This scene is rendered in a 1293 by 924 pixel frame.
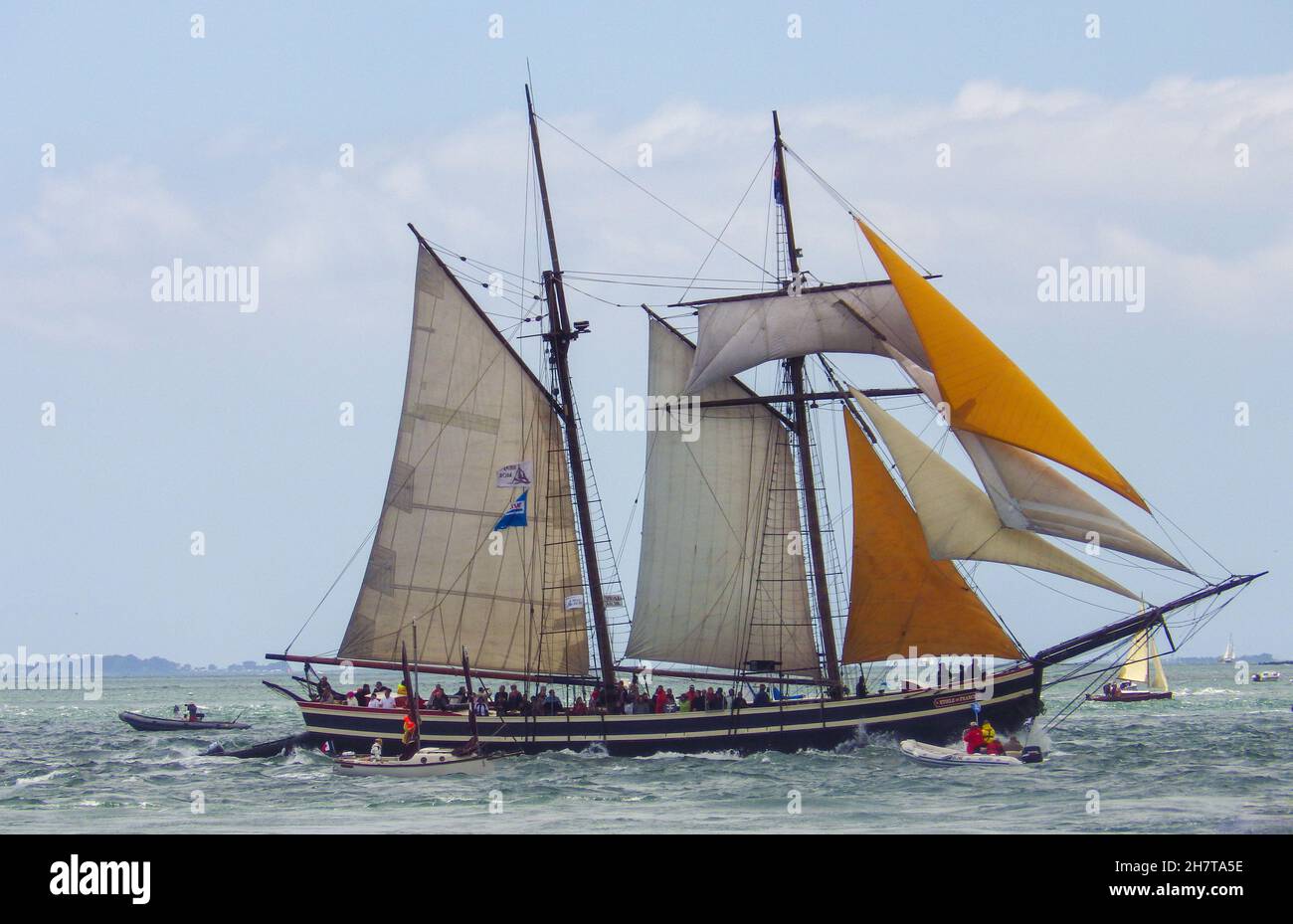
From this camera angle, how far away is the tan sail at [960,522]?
4241 centimetres

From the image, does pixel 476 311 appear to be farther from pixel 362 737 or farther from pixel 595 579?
pixel 362 737

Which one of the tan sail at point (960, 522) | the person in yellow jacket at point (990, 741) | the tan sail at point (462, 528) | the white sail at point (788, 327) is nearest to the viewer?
the person in yellow jacket at point (990, 741)

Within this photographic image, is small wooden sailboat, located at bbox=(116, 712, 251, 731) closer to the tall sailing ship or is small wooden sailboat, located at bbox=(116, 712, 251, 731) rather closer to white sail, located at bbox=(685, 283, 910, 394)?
the tall sailing ship

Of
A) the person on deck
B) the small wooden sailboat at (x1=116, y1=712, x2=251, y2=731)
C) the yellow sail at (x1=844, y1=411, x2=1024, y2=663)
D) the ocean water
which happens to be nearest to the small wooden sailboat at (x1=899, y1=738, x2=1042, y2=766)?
the ocean water

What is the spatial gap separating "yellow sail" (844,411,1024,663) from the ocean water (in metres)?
3.17

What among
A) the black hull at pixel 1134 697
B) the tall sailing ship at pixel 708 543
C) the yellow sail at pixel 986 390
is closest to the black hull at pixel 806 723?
the tall sailing ship at pixel 708 543

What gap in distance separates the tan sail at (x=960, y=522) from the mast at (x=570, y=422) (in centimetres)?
987

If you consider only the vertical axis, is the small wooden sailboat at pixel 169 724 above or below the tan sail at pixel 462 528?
below

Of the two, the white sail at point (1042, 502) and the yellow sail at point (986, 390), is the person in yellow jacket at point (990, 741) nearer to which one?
the white sail at point (1042, 502)

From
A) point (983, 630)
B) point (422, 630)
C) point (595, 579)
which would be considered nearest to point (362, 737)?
point (422, 630)

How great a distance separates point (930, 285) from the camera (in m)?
43.8

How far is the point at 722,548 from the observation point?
49.2 meters

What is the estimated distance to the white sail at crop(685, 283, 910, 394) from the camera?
48562 millimetres
